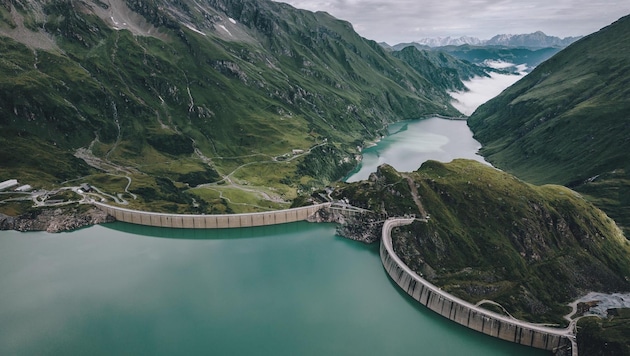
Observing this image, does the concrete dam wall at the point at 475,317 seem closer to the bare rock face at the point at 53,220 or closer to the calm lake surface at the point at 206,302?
the calm lake surface at the point at 206,302

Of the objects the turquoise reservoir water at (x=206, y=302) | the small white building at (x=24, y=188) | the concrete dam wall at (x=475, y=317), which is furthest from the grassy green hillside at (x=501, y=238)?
the small white building at (x=24, y=188)

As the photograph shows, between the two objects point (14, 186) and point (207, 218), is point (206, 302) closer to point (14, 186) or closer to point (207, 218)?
point (207, 218)

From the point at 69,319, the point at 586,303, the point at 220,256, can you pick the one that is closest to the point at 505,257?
the point at 586,303

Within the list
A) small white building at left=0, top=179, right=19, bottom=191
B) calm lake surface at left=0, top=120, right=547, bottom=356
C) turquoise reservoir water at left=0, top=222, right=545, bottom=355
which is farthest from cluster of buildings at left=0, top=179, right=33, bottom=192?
turquoise reservoir water at left=0, top=222, right=545, bottom=355

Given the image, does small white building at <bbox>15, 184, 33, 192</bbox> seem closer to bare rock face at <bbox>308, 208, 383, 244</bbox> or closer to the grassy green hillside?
the grassy green hillside

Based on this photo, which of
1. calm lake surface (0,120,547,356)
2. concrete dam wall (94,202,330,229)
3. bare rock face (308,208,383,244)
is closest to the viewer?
calm lake surface (0,120,547,356)

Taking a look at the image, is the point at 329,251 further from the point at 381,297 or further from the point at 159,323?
the point at 159,323
